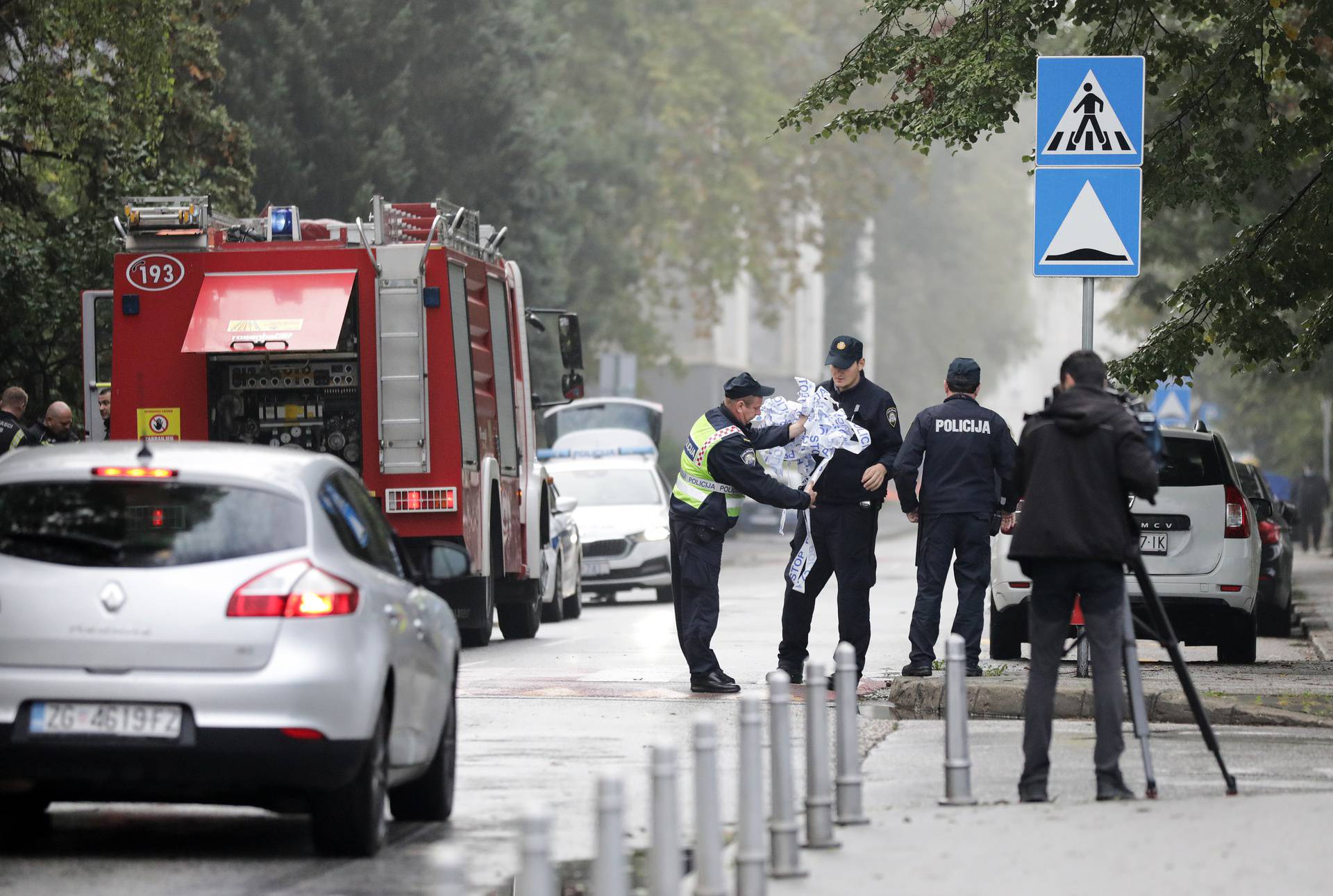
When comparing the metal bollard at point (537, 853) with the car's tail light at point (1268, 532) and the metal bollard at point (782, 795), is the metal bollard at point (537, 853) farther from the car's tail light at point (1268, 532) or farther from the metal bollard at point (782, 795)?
the car's tail light at point (1268, 532)

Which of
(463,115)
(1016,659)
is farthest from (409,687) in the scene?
(463,115)

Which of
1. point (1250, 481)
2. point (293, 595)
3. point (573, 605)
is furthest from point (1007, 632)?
point (293, 595)

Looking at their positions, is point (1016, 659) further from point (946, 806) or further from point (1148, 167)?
point (946, 806)

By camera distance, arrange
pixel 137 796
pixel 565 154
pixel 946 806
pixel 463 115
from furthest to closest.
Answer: pixel 565 154, pixel 463 115, pixel 946 806, pixel 137 796

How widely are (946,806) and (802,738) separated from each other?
295 cm

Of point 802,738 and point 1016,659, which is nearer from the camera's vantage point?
point 802,738

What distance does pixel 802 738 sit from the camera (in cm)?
1193

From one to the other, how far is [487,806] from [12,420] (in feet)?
33.3

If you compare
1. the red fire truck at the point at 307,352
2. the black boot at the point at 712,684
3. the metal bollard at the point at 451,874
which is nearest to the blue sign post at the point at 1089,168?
the black boot at the point at 712,684

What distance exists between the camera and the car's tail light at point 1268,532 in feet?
66.4

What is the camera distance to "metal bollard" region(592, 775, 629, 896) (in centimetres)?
538

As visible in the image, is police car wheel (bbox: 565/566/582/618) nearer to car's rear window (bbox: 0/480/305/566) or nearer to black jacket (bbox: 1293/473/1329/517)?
car's rear window (bbox: 0/480/305/566)

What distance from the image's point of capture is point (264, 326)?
16844mm

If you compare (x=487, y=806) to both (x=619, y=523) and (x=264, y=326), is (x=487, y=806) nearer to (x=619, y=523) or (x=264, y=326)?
(x=264, y=326)
